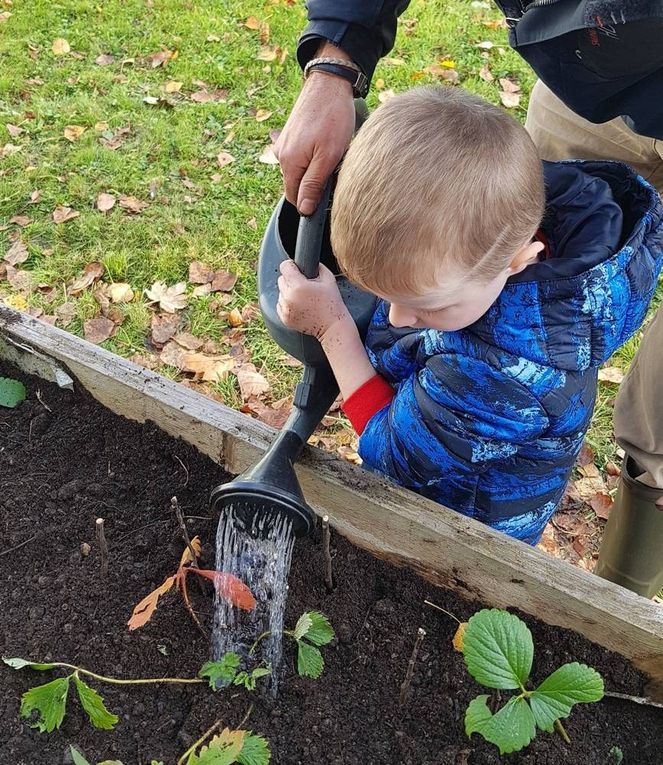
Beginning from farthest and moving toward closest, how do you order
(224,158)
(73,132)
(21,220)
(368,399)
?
1. (73,132)
2. (224,158)
3. (21,220)
4. (368,399)

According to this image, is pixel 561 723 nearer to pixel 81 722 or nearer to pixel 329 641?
pixel 329 641

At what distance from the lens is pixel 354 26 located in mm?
1735

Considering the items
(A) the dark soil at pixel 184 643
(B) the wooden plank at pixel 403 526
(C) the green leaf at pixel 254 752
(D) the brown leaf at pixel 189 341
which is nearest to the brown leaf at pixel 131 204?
(D) the brown leaf at pixel 189 341

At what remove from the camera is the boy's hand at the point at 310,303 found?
5.06 feet

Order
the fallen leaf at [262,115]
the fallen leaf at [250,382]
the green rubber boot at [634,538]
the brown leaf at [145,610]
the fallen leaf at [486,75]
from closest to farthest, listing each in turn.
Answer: the brown leaf at [145,610]
the green rubber boot at [634,538]
the fallen leaf at [250,382]
the fallen leaf at [262,115]
the fallen leaf at [486,75]

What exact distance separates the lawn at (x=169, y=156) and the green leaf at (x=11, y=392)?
34.2 inches

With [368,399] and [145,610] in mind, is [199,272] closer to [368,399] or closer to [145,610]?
[368,399]

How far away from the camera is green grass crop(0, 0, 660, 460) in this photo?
320 centimetres

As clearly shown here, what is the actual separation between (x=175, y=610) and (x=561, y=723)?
805 mm

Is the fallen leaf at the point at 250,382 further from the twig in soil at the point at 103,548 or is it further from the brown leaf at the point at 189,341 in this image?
the twig in soil at the point at 103,548

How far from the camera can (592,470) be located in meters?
2.62

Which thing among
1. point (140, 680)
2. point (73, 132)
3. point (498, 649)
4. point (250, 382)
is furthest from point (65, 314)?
point (498, 649)

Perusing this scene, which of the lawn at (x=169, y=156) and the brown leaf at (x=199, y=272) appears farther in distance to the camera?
the brown leaf at (x=199, y=272)

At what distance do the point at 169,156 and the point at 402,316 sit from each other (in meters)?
2.77
